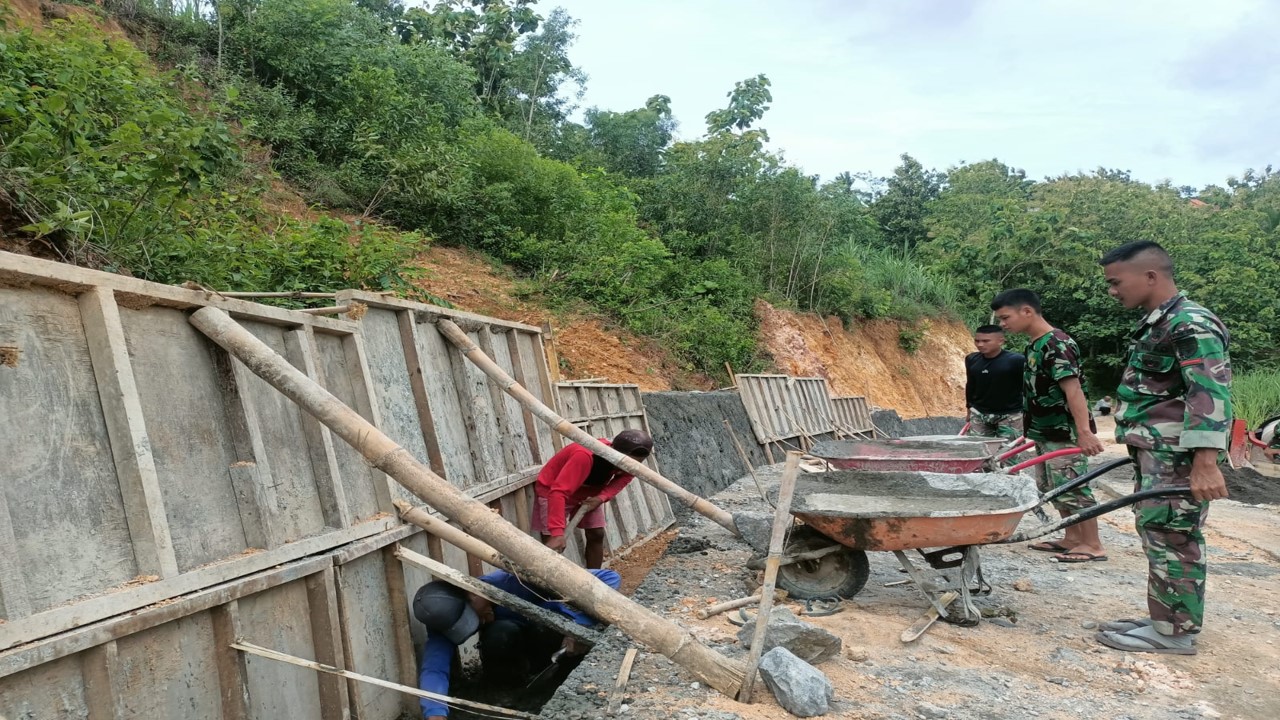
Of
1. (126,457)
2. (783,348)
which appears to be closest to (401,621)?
(126,457)

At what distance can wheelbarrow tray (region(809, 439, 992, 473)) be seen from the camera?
543cm

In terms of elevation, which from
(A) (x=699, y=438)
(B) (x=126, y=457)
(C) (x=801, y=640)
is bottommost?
(A) (x=699, y=438)

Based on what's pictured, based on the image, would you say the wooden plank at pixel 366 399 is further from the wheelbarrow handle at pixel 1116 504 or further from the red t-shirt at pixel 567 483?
the wheelbarrow handle at pixel 1116 504

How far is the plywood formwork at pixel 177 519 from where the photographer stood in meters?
2.06

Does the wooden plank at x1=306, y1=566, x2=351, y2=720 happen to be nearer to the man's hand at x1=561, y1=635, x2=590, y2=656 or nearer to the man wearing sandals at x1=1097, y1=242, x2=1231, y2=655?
the man's hand at x1=561, y1=635, x2=590, y2=656

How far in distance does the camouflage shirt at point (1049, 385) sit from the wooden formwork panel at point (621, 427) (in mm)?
3405

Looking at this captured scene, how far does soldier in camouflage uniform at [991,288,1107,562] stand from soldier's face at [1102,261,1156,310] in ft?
4.39

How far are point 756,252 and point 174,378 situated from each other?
17.3 metres

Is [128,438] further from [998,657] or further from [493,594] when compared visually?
[998,657]

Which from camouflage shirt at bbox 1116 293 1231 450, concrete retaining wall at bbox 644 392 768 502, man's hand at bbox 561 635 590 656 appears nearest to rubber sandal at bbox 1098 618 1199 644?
camouflage shirt at bbox 1116 293 1231 450

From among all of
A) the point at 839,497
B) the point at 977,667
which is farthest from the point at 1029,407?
the point at 977,667

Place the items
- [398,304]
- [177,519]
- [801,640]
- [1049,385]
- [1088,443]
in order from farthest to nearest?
[1049,385], [1088,443], [398,304], [801,640], [177,519]

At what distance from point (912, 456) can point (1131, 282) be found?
2099mm

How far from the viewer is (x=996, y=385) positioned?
21.9 ft
